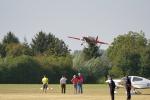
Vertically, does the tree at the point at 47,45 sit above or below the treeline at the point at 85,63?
above

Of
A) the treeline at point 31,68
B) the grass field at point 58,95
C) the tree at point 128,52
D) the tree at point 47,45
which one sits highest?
the tree at point 47,45

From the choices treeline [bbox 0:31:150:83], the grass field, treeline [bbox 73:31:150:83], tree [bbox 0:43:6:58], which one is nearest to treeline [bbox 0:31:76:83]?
treeline [bbox 0:31:150:83]

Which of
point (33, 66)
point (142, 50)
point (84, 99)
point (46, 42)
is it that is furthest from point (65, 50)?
point (84, 99)

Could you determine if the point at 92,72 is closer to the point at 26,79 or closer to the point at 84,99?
the point at 26,79

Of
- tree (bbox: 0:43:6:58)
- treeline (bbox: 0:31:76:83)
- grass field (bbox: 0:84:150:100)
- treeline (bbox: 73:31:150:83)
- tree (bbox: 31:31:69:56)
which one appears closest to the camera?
grass field (bbox: 0:84:150:100)

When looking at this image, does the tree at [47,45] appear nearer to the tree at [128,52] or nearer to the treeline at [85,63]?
the treeline at [85,63]

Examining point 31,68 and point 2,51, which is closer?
point 31,68

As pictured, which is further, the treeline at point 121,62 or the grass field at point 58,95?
the treeline at point 121,62

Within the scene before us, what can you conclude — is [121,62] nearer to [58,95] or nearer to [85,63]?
[85,63]

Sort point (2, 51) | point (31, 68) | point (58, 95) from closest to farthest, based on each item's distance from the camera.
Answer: point (58, 95) → point (31, 68) → point (2, 51)

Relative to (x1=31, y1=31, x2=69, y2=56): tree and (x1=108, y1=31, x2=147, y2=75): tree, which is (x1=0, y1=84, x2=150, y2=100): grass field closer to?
(x1=108, y1=31, x2=147, y2=75): tree

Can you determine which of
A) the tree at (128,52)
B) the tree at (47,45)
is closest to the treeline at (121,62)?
the tree at (128,52)

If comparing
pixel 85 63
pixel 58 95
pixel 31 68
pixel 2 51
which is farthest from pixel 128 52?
pixel 58 95

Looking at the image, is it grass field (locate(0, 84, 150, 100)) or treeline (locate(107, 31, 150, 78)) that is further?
treeline (locate(107, 31, 150, 78))
